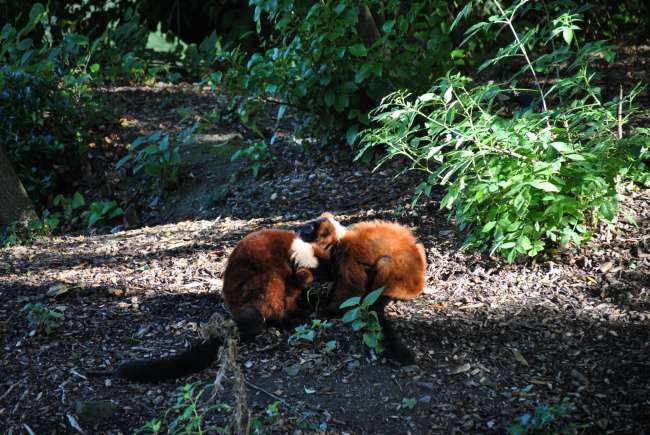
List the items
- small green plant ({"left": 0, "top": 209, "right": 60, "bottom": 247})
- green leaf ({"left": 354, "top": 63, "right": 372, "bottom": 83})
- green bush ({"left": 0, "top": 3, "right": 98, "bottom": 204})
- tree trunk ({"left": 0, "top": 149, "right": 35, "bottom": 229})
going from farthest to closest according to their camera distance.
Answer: green bush ({"left": 0, "top": 3, "right": 98, "bottom": 204}) → tree trunk ({"left": 0, "top": 149, "right": 35, "bottom": 229}) → small green plant ({"left": 0, "top": 209, "right": 60, "bottom": 247}) → green leaf ({"left": 354, "top": 63, "right": 372, "bottom": 83})

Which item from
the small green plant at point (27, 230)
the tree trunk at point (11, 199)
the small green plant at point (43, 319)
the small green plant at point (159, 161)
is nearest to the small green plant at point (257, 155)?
the small green plant at point (159, 161)

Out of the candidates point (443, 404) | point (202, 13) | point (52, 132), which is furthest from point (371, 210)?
point (202, 13)

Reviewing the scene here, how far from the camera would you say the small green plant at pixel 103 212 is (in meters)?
8.08

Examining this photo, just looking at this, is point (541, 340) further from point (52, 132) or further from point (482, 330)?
point (52, 132)

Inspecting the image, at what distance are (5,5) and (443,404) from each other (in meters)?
10.5

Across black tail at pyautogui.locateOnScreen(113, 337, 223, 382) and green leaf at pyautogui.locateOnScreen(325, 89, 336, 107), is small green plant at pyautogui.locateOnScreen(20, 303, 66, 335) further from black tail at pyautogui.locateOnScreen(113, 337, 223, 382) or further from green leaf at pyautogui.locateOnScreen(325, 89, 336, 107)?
green leaf at pyautogui.locateOnScreen(325, 89, 336, 107)

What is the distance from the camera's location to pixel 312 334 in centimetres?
428

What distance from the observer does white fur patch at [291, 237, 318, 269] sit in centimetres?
454

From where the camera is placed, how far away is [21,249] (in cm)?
654

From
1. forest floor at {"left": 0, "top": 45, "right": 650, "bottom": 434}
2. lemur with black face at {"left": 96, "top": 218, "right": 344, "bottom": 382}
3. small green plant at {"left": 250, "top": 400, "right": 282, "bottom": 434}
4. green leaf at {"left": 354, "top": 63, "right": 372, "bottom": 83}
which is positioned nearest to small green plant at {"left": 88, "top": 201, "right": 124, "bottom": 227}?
forest floor at {"left": 0, "top": 45, "right": 650, "bottom": 434}

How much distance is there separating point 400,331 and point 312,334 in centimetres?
53

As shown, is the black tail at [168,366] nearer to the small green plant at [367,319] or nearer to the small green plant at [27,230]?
the small green plant at [367,319]

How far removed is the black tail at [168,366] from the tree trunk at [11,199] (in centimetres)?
424

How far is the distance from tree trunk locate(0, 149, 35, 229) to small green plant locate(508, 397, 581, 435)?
19.6ft
